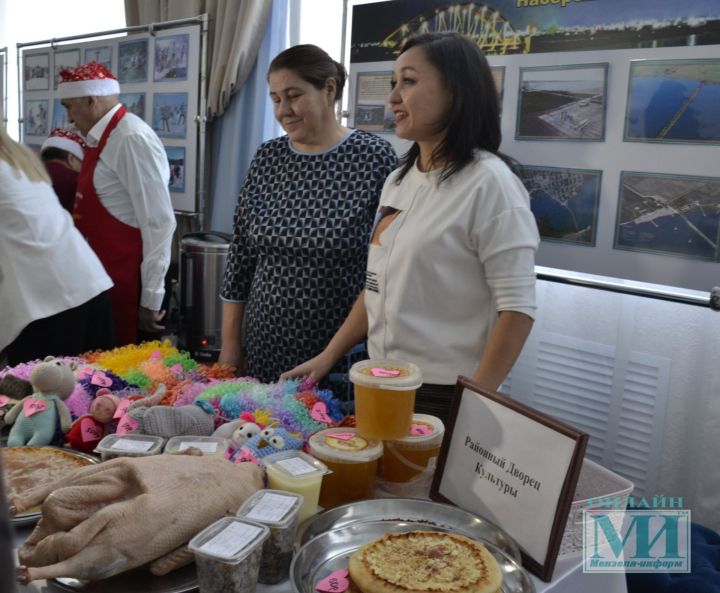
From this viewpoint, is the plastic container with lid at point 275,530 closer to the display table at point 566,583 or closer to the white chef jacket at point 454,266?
the display table at point 566,583

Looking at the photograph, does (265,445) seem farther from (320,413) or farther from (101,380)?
(101,380)

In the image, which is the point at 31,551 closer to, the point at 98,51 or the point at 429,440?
the point at 429,440

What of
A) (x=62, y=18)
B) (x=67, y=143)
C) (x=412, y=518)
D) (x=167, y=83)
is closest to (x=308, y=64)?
(x=412, y=518)

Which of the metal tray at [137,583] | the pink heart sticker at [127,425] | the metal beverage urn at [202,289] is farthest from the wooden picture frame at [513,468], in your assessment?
the metal beverage urn at [202,289]

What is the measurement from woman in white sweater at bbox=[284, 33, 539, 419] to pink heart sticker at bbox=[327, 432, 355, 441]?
33cm

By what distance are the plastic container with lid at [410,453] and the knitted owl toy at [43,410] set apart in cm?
57

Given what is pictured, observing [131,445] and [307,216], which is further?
[307,216]

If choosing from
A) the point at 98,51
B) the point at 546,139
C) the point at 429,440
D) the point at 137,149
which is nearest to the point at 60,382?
the point at 429,440

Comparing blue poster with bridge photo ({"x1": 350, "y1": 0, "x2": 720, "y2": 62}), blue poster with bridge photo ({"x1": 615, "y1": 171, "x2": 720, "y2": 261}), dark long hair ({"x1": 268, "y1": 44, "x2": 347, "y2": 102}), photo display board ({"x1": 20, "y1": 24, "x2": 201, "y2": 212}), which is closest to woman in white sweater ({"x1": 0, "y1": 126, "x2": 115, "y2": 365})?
dark long hair ({"x1": 268, "y1": 44, "x2": 347, "y2": 102})

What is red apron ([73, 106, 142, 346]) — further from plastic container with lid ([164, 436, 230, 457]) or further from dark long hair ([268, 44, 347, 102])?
plastic container with lid ([164, 436, 230, 457])

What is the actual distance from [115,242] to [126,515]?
2223 millimetres

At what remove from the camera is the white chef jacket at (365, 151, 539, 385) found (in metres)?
1.27

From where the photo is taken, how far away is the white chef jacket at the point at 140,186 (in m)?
2.68

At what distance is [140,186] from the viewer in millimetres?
2689
